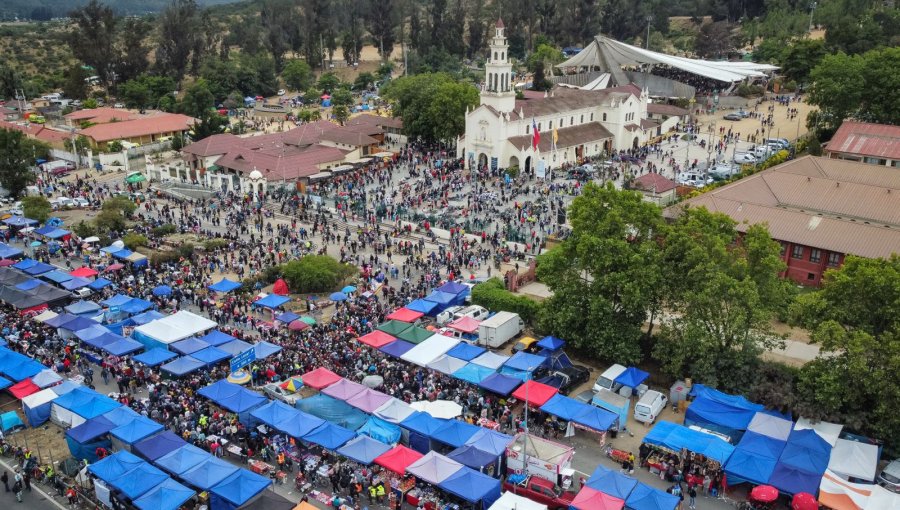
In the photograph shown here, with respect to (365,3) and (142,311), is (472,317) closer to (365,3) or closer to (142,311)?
(142,311)

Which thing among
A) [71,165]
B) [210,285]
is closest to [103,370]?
[210,285]

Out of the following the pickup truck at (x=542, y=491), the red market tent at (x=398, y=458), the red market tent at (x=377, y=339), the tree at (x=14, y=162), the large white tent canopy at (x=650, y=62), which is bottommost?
the pickup truck at (x=542, y=491)

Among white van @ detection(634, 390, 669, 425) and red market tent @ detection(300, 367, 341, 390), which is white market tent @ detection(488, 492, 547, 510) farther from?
red market tent @ detection(300, 367, 341, 390)

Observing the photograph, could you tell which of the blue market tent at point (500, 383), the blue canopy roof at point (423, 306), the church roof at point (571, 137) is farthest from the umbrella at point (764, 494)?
the church roof at point (571, 137)

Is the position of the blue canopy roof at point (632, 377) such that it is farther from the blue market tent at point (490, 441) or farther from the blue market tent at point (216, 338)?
the blue market tent at point (216, 338)

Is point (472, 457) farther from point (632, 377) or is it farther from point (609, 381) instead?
point (632, 377)

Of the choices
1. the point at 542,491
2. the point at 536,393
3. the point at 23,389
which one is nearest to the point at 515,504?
the point at 542,491
